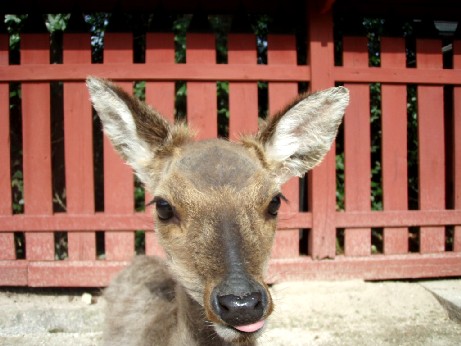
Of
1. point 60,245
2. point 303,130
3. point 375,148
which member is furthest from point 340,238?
point 60,245

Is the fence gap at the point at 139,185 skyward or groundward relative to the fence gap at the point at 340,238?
skyward

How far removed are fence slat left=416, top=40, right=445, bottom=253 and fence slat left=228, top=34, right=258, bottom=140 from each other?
216 cm

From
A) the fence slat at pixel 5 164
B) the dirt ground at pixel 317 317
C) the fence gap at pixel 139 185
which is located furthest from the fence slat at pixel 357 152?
the fence slat at pixel 5 164

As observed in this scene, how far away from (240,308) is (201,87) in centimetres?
363

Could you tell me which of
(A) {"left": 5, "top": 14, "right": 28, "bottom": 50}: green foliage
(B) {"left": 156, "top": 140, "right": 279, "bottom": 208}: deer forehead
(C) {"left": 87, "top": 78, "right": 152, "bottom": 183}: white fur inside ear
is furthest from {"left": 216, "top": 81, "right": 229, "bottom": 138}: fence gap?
(B) {"left": 156, "top": 140, "right": 279, "bottom": 208}: deer forehead

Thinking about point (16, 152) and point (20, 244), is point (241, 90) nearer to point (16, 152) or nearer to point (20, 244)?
point (16, 152)

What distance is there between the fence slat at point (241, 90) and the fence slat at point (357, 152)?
1.17m

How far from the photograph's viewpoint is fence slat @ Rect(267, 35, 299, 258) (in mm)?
5047

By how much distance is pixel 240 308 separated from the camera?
1.77 meters

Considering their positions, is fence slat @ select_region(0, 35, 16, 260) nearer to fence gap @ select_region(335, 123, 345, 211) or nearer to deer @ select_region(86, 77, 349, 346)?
deer @ select_region(86, 77, 349, 346)

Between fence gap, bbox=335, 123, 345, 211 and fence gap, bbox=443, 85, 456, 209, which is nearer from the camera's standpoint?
fence gap, bbox=443, 85, 456, 209

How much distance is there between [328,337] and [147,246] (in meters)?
2.29

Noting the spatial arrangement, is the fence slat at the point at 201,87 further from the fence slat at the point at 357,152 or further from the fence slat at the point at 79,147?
the fence slat at the point at 357,152

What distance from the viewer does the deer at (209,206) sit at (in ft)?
6.19
